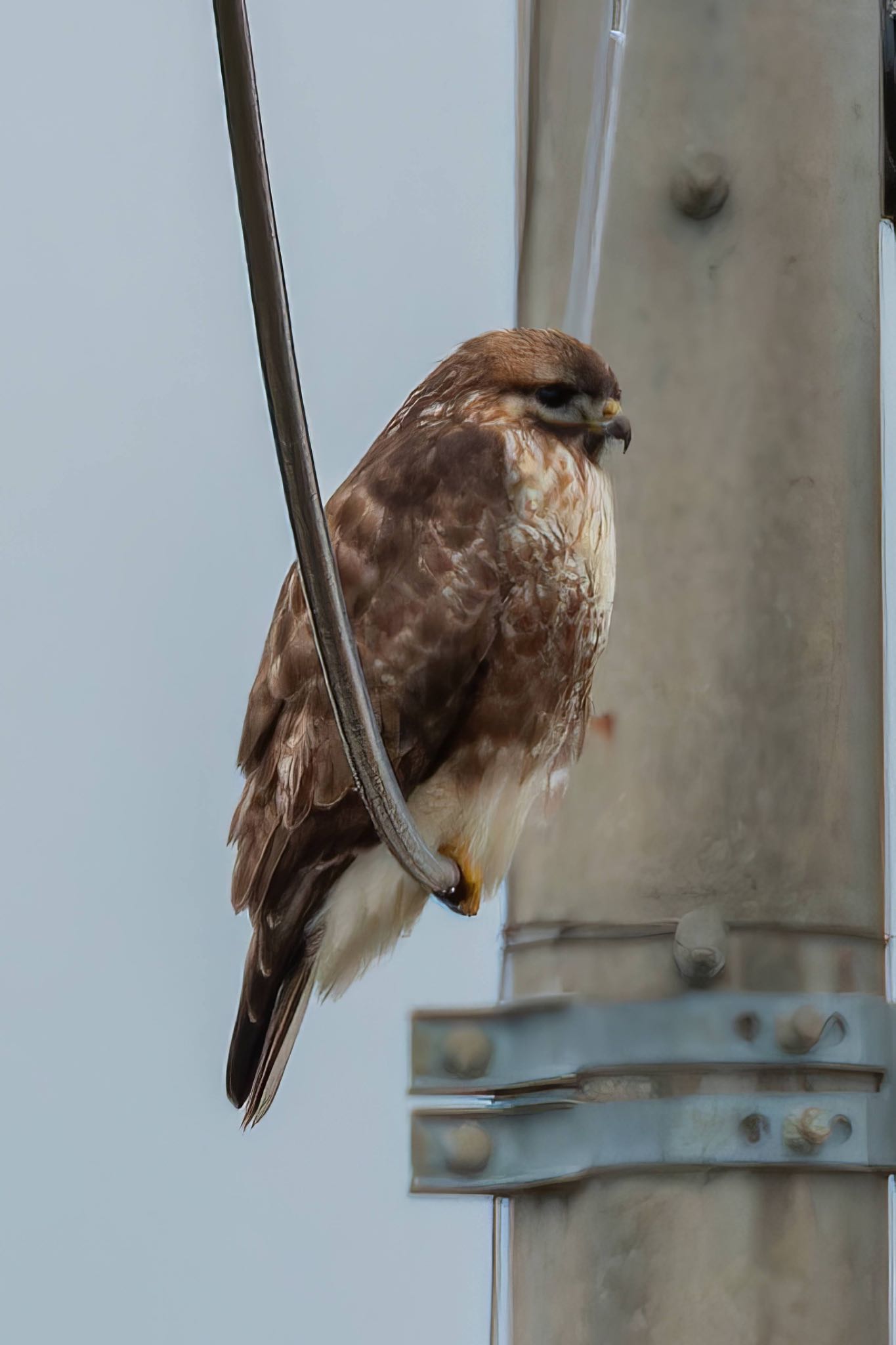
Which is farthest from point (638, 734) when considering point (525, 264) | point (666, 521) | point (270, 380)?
point (270, 380)

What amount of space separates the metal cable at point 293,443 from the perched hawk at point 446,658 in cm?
45

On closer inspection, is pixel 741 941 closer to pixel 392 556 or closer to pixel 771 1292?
pixel 771 1292

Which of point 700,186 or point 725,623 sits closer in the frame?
point 725,623

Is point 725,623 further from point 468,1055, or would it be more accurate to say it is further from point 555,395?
point 468,1055

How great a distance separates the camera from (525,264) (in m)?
2.81

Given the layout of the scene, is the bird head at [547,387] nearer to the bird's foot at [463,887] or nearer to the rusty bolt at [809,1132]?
the bird's foot at [463,887]

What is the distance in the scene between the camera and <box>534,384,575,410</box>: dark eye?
2719 mm

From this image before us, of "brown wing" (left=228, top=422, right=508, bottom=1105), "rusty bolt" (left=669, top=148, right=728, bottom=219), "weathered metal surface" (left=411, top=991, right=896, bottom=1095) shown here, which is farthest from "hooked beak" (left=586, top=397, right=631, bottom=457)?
"weathered metal surface" (left=411, top=991, right=896, bottom=1095)

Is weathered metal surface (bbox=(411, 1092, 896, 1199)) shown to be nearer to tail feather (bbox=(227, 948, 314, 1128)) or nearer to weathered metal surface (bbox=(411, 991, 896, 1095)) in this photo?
weathered metal surface (bbox=(411, 991, 896, 1095))

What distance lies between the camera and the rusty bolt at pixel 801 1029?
2.51 metres

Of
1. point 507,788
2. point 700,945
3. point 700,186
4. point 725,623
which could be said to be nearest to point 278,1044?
point 507,788

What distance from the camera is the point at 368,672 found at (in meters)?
2.62

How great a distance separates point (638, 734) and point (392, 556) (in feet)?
1.08

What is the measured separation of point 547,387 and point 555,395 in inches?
0.5
